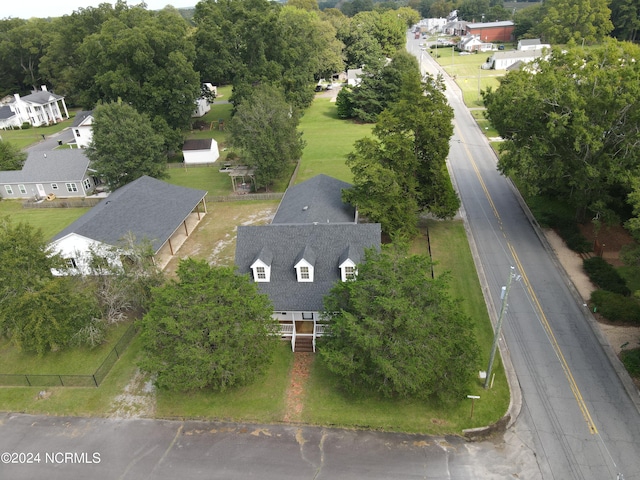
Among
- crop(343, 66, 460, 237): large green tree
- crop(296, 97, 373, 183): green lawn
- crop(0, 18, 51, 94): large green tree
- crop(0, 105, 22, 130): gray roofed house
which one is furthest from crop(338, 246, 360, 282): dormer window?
crop(0, 18, 51, 94): large green tree

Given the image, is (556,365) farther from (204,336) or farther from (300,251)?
(204,336)

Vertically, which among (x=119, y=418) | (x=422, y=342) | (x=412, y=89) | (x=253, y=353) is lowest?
(x=119, y=418)

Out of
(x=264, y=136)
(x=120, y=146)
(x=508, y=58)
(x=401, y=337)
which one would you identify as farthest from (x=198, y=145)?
(x=508, y=58)

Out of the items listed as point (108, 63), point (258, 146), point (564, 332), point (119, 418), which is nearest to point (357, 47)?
point (108, 63)

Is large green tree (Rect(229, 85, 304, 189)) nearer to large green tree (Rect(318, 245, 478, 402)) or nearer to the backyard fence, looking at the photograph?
the backyard fence

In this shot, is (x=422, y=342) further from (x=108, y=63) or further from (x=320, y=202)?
(x=108, y=63)

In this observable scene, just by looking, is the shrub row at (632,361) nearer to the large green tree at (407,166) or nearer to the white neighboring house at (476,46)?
the large green tree at (407,166)

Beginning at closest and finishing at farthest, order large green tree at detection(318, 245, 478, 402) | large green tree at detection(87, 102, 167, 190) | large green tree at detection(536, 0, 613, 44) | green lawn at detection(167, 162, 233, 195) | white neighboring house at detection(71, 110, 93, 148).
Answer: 1. large green tree at detection(318, 245, 478, 402)
2. large green tree at detection(87, 102, 167, 190)
3. green lawn at detection(167, 162, 233, 195)
4. white neighboring house at detection(71, 110, 93, 148)
5. large green tree at detection(536, 0, 613, 44)
